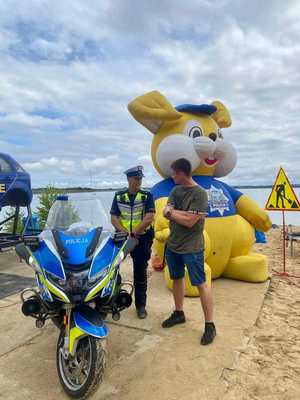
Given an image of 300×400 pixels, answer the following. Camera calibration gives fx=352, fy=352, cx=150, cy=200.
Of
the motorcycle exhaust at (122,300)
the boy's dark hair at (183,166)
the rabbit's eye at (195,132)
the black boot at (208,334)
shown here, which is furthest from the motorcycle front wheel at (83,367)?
the rabbit's eye at (195,132)

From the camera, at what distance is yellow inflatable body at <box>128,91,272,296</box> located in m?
5.05

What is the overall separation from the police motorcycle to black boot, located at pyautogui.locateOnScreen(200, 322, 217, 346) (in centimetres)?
95

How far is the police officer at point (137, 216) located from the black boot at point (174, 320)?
0.35 m

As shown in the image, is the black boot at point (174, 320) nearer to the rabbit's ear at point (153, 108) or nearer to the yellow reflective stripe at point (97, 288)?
the yellow reflective stripe at point (97, 288)

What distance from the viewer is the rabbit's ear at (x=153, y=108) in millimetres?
5086

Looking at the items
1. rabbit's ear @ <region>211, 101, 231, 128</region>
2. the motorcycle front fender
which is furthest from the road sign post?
the motorcycle front fender

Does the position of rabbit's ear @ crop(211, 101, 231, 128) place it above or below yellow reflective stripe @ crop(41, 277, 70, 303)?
above

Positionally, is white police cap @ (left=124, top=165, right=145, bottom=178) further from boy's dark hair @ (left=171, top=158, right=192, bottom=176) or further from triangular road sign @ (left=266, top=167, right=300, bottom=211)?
triangular road sign @ (left=266, top=167, right=300, bottom=211)

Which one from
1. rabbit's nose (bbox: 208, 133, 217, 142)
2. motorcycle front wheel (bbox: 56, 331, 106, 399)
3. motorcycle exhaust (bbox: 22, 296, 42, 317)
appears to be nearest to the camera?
motorcycle front wheel (bbox: 56, 331, 106, 399)

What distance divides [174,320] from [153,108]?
117 inches

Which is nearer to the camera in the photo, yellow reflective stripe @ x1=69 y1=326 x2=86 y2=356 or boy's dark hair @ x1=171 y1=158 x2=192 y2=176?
yellow reflective stripe @ x1=69 y1=326 x2=86 y2=356

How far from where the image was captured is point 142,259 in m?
3.96

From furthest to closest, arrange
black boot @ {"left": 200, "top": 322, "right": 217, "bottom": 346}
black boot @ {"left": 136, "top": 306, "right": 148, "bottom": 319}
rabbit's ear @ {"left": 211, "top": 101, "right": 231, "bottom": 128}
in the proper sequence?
rabbit's ear @ {"left": 211, "top": 101, "right": 231, "bottom": 128} < black boot @ {"left": 136, "top": 306, "right": 148, "bottom": 319} < black boot @ {"left": 200, "top": 322, "right": 217, "bottom": 346}

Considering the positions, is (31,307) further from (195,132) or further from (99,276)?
(195,132)
